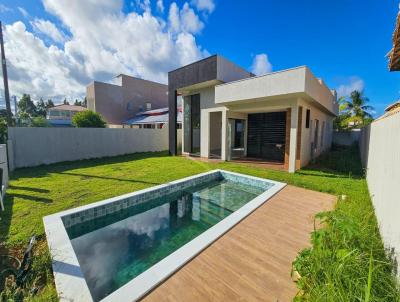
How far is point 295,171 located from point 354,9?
379 inches

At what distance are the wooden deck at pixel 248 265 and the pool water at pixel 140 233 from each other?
1.21 m

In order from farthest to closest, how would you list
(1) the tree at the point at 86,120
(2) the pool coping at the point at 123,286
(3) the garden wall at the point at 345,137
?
(3) the garden wall at the point at 345,137 → (1) the tree at the point at 86,120 → (2) the pool coping at the point at 123,286

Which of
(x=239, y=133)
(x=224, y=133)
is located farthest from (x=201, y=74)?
(x=239, y=133)

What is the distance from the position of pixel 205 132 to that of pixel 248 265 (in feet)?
38.3

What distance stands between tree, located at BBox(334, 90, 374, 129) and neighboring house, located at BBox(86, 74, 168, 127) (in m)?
30.2

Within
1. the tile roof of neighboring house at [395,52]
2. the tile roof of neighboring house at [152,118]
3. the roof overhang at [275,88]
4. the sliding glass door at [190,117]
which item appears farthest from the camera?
the tile roof of neighboring house at [152,118]

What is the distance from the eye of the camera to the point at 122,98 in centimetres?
3048

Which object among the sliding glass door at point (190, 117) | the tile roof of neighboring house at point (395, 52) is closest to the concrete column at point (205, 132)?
the sliding glass door at point (190, 117)

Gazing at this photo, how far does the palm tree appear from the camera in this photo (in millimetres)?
28422

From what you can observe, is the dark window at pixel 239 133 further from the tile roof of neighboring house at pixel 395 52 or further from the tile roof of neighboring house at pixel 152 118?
the tile roof of neighboring house at pixel 152 118

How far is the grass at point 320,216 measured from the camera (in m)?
2.26

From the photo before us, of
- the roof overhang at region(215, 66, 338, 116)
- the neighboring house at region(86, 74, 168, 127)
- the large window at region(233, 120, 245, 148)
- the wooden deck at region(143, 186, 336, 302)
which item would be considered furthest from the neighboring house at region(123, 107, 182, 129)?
the wooden deck at region(143, 186, 336, 302)

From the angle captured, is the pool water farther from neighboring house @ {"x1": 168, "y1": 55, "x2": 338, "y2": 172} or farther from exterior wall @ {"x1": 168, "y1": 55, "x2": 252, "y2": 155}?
exterior wall @ {"x1": 168, "y1": 55, "x2": 252, "y2": 155}

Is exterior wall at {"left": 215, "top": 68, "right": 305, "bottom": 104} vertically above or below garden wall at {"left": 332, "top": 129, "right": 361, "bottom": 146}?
above
